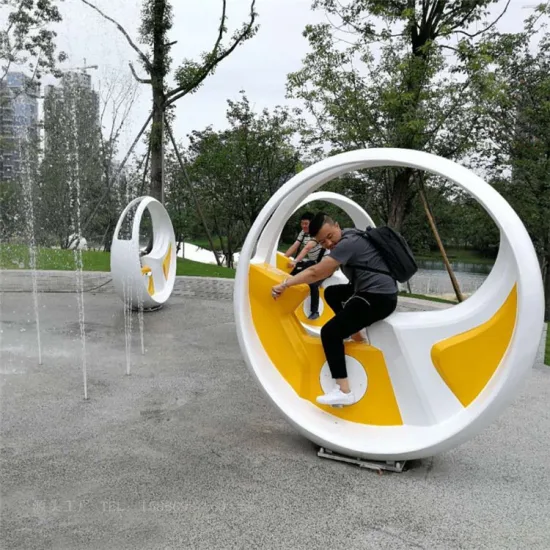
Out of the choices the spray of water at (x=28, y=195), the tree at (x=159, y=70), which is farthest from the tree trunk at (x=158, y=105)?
the spray of water at (x=28, y=195)

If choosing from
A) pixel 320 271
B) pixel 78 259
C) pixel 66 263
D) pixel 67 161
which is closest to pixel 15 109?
pixel 67 161

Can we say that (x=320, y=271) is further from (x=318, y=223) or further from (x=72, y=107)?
(x=72, y=107)

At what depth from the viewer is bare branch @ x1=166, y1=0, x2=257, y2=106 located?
1231cm

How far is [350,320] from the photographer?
135 inches

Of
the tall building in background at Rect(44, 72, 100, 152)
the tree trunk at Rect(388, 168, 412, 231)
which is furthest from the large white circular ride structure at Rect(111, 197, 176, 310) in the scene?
the tall building in background at Rect(44, 72, 100, 152)

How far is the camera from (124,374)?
5297 millimetres

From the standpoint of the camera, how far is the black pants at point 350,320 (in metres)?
3.41

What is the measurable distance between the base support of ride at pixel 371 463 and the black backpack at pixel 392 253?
1170mm

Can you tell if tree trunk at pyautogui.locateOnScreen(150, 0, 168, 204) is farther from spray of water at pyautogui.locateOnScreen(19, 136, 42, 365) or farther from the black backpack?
the black backpack

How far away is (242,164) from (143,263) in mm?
11341

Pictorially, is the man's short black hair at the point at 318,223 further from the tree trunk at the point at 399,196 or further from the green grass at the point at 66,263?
the green grass at the point at 66,263

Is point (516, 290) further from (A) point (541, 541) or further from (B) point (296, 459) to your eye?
(B) point (296, 459)

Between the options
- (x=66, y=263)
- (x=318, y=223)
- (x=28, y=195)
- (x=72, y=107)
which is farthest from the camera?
(x=28, y=195)

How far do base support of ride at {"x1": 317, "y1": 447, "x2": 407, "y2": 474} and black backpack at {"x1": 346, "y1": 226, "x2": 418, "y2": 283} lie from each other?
117cm
